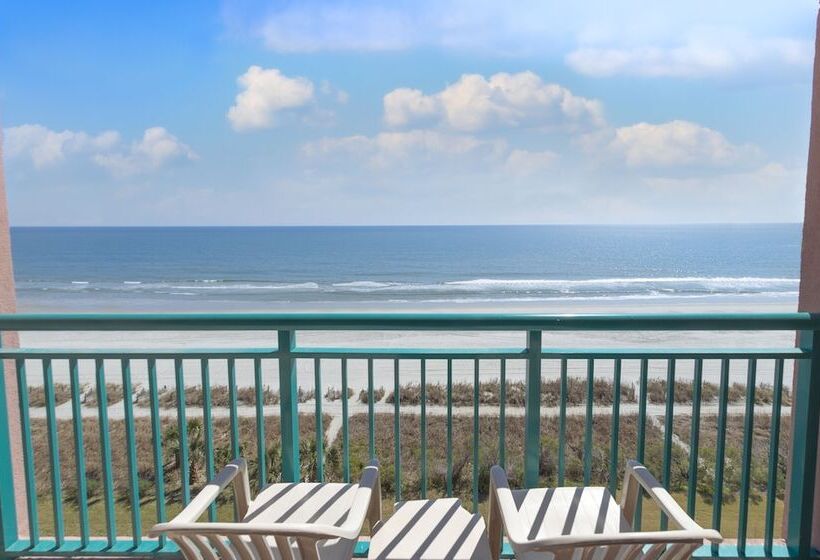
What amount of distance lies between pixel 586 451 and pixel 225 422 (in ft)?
22.4

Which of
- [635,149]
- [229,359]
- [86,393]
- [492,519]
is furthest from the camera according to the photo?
[635,149]

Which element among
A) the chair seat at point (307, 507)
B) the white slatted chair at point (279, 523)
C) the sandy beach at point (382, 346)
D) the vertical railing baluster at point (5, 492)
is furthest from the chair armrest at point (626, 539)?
the sandy beach at point (382, 346)

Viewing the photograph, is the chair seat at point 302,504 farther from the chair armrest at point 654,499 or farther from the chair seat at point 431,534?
the chair armrest at point 654,499

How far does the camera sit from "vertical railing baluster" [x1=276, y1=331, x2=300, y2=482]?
2.29 meters

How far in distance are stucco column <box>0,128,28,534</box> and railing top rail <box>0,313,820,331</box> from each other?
690 millimetres

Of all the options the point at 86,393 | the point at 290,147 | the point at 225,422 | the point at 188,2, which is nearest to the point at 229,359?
the point at 225,422

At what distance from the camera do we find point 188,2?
1718 inches

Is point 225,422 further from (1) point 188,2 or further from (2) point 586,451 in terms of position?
(1) point 188,2

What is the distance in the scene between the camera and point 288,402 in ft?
7.77

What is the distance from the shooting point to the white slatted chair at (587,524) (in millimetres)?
1475

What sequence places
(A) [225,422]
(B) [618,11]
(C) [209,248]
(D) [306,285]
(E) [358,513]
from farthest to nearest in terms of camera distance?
(C) [209,248] → (D) [306,285] → (B) [618,11] → (A) [225,422] → (E) [358,513]

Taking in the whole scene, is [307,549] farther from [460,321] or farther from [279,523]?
[460,321]

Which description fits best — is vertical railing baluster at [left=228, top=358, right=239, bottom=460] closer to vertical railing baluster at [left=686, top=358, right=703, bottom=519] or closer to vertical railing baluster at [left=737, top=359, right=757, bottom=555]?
vertical railing baluster at [left=686, top=358, right=703, bottom=519]

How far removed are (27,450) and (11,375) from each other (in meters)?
0.39
